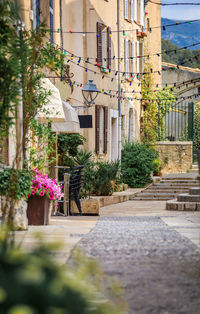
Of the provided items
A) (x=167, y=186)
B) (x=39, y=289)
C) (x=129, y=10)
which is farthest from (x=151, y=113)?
(x=39, y=289)

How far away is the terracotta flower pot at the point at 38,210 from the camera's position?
9.68m

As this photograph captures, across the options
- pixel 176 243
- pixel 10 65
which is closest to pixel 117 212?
pixel 176 243

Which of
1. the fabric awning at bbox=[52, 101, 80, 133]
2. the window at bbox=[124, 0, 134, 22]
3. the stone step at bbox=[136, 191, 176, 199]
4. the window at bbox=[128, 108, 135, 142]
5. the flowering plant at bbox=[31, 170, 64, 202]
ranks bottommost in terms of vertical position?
the stone step at bbox=[136, 191, 176, 199]

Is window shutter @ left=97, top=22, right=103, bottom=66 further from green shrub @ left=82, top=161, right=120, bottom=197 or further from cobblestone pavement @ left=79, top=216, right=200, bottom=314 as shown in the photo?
cobblestone pavement @ left=79, top=216, right=200, bottom=314

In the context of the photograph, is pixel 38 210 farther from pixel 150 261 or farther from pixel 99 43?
pixel 99 43

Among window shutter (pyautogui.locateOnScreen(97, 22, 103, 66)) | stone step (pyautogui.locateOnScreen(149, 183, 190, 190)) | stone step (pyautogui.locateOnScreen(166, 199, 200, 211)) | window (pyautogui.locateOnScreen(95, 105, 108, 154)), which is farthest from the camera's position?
stone step (pyautogui.locateOnScreen(149, 183, 190, 190))

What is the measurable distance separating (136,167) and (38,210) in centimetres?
1330

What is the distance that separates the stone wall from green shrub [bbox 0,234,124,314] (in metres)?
23.6

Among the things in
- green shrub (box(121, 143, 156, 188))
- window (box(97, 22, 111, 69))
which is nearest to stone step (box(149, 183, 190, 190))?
green shrub (box(121, 143, 156, 188))

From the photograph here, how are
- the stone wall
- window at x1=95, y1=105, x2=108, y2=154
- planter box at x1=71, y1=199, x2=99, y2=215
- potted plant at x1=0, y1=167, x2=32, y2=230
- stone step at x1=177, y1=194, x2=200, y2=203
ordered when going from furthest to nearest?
the stone wall < window at x1=95, y1=105, x2=108, y2=154 < stone step at x1=177, y1=194, x2=200, y2=203 < planter box at x1=71, y1=199, x2=99, y2=215 < potted plant at x1=0, y1=167, x2=32, y2=230

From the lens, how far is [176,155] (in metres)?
25.8

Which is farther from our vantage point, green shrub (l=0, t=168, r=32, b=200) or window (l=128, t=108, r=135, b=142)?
window (l=128, t=108, r=135, b=142)

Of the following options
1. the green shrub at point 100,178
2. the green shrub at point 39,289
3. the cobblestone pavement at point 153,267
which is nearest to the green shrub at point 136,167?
the green shrub at point 100,178

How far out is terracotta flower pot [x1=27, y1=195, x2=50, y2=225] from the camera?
31.8ft
